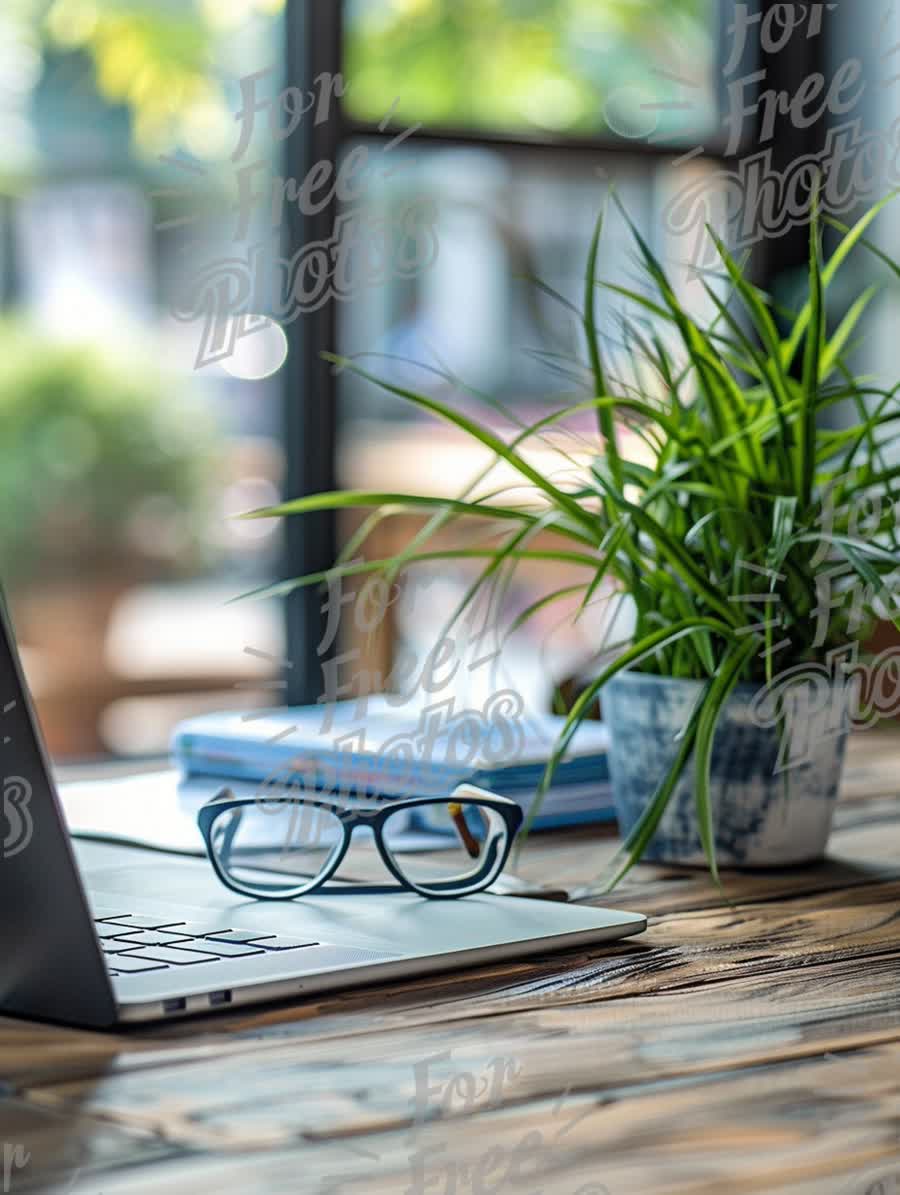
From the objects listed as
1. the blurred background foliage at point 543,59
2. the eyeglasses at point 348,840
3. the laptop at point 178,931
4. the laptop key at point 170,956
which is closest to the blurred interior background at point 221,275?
the blurred background foliage at point 543,59

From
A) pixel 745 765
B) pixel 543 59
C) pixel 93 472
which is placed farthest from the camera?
pixel 93 472

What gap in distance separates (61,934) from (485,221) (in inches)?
74.9

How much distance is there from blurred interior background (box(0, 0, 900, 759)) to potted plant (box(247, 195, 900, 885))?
995mm

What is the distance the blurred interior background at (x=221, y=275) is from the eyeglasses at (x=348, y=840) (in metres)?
0.90

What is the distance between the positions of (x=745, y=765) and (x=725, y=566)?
11 centimetres

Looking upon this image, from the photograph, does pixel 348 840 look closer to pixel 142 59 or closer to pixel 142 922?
pixel 142 922

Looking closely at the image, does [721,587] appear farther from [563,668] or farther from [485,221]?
[485,221]

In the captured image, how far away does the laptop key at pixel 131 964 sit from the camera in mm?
696

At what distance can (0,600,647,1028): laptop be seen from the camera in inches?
25.3

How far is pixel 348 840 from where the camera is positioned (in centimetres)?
85

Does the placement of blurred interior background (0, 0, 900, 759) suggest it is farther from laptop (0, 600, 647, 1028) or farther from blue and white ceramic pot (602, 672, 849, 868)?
laptop (0, 600, 647, 1028)

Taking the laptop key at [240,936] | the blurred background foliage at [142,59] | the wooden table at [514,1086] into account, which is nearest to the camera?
the wooden table at [514,1086]

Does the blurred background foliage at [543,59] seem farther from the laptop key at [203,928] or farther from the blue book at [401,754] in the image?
the laptop key at [203,928]

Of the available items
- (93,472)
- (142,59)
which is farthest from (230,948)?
(93,472)
